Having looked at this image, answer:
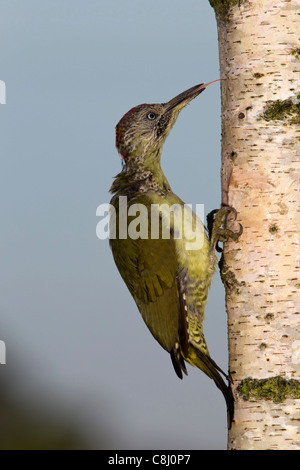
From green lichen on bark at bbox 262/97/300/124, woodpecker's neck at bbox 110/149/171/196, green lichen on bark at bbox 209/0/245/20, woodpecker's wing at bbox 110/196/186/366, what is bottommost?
woodpecker's wing at bbox 110/196/186/366

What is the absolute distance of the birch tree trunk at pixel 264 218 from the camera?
11.6ft

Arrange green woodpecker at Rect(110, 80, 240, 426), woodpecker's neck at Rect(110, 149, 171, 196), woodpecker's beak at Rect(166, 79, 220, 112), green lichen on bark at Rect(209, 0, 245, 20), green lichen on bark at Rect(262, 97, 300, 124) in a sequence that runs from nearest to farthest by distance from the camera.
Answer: green lichen on bark at Rect(262, 97, 300, 124)
green lichen on bark at Rect(209, 0, 245, 20)
green woodpecker at Rect(110, 80, 240, 426)
woodpecker's neck at Rect(110, 149, 171, 196)
woodpecker's beak at Rect(166, 79, 220, 112)

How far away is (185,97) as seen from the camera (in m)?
5.34

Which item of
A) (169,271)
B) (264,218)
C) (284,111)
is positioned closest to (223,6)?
(284,111)

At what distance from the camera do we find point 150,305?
4.80m

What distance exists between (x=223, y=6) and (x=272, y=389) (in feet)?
7.26

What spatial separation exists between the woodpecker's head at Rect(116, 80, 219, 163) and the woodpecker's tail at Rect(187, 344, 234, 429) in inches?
64.5

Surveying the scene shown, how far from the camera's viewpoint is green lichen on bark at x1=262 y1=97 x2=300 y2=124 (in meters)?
3.72

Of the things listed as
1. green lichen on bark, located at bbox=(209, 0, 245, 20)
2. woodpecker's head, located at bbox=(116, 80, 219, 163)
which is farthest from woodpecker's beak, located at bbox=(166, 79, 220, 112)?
green lichen on bark, located at bbox=(209, 0, 245, 20)

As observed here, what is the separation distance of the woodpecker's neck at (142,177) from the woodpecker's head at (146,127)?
0.04 metres

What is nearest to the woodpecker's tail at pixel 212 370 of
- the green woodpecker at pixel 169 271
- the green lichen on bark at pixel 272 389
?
the green woodpecker at pixel 169 271

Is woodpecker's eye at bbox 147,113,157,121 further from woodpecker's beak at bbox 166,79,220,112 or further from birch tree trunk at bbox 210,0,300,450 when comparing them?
birch tree trunk at bbox 210,0,300,450

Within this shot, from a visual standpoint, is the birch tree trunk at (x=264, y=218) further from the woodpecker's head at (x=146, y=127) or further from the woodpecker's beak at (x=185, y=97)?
the woodpecker's head at (x=146, y=127)

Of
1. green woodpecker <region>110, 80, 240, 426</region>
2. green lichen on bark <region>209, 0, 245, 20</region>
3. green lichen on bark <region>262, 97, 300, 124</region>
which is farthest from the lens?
green woodpecker <region>110, 80, 240, 426</region>
